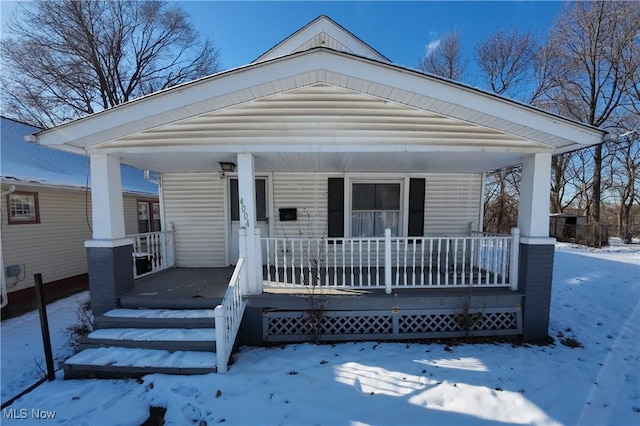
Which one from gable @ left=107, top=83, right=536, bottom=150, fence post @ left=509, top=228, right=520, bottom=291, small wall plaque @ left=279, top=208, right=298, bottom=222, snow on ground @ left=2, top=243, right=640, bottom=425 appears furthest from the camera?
small wall plaque @ left=279, top=208, right=298, bottom=222

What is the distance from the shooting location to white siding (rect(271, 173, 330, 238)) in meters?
5.98

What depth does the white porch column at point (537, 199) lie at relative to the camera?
406 cm

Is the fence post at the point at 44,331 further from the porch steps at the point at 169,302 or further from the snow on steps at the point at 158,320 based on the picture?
the porch steps at the point at 169,302

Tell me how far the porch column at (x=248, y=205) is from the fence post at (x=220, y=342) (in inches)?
39.1

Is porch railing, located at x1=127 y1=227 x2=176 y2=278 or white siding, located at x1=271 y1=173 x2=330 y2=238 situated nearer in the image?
porch railing, located at x1=127 y1=227 x2=176 y2=278

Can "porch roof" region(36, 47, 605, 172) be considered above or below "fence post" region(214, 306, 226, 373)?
above

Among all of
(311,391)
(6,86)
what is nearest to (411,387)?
(311,391)

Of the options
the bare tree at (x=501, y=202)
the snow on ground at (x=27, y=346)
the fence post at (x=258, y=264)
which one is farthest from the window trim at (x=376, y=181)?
the bare tree at (x=501, y=202)

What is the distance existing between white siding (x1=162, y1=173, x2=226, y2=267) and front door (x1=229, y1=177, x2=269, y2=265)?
8.0 inches

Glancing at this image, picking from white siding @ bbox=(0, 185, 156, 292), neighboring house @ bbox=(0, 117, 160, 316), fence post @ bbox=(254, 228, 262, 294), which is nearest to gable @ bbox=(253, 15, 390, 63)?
fence post @ bbox=(254, 228, 262, 294)

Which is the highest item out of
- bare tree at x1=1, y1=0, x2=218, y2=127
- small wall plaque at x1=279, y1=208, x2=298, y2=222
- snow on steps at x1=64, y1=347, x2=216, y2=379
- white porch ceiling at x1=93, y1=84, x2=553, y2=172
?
bare tree at x1=1, y1=0, x2=218, y2=127

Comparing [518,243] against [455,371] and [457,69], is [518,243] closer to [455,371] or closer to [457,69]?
[455,371]

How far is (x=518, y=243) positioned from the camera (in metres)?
4.29

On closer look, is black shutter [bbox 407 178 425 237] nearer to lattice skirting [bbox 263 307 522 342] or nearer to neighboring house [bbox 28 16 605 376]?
neighboring house [bbox 28 16 605 376]
